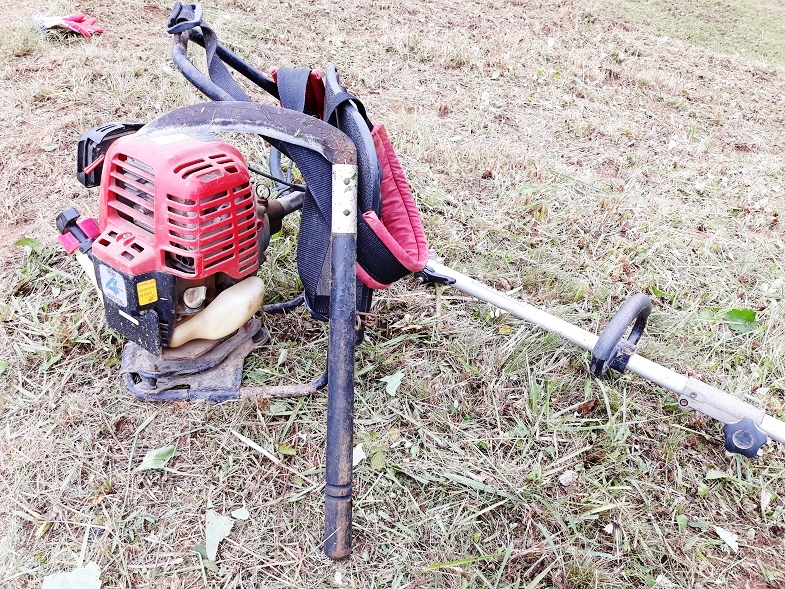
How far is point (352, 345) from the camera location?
156 centimetres

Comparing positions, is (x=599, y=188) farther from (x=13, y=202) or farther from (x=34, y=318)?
(x=13, y=202)

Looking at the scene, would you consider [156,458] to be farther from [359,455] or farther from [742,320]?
[742,320]

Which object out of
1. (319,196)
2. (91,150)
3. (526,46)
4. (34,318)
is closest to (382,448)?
(319,196)

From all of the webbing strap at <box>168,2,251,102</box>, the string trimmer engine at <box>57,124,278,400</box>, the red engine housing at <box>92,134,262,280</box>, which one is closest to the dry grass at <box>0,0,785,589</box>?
the string trimmer engine at <box>57,124,278,400</box>

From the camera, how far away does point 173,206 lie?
155 cm

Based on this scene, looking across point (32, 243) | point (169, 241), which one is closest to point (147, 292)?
point (169, 241)

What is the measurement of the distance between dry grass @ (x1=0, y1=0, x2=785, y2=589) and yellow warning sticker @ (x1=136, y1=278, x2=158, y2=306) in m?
0.45

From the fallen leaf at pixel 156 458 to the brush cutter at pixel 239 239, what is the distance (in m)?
0.19

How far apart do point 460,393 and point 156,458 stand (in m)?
1.02

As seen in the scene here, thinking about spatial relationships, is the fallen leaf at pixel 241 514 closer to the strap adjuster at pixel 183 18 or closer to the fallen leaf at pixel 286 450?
the fallen leaf at pixel 286 450

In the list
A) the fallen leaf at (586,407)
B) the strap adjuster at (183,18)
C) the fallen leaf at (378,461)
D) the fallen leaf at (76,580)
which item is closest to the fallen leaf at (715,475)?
the fallen leaf at (586,407)

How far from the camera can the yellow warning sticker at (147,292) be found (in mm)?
1633

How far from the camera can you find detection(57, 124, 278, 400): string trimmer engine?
1.59m

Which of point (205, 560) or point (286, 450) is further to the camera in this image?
point (286, 450)
